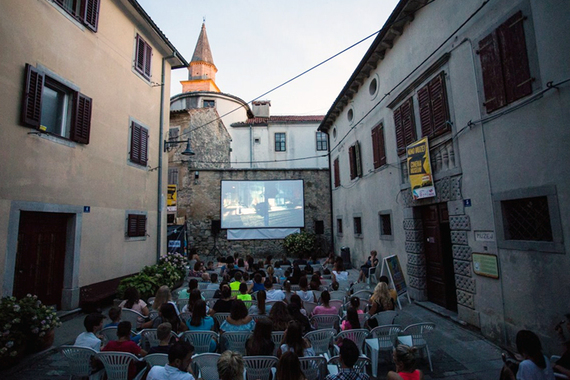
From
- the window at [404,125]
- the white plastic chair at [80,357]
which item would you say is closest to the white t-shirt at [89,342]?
the white plastic chair at [80,357]

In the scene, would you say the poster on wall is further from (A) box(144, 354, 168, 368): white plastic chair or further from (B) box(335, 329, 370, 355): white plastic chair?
(A) box(144, 354, 168, 368): white plastic chair

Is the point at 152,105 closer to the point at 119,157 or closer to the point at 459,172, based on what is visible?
the point at 119,157

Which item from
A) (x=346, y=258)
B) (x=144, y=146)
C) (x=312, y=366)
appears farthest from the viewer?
(x=346, y=258)

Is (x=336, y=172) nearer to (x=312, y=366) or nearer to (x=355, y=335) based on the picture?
(x=355, y=335)

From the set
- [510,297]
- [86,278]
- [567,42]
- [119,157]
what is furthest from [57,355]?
[567,42]

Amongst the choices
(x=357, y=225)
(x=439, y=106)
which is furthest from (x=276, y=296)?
(x=357, y=225)

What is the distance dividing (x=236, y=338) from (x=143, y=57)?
32.1ft

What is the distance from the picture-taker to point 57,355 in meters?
5.13

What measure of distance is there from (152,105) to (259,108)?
2178 cm

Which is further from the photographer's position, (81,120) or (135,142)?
(135,142)

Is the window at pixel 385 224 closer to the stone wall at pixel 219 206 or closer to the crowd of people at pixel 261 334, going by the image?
the crowd of people at pixel 261 334

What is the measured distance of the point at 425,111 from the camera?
7.60m

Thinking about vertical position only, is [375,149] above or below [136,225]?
above

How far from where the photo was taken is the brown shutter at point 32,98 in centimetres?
605
